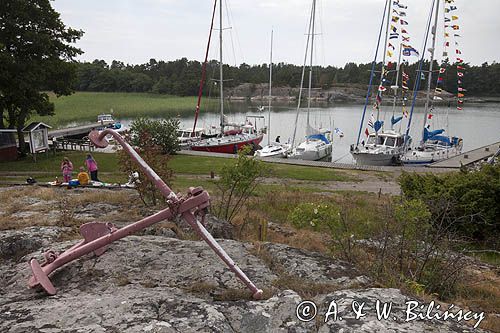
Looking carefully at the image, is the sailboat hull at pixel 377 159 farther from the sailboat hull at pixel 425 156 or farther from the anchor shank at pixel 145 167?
the anchor shank at pixel 145 167

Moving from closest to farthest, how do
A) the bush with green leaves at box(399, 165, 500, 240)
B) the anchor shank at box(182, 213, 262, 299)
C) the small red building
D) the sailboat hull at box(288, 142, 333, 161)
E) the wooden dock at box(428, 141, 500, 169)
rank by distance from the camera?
1. the anchor shank at box(182, 213, 262, 299)
2. the bush with green leaves at box(399, 165, 500, 240)
3. the small red building
4. the wooden dock at box(428, 141, 500, 169)
5. the sailboat hull at box(288, 142, 333, 161)

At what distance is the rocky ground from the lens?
353cm

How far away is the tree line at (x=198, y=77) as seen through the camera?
375 ft

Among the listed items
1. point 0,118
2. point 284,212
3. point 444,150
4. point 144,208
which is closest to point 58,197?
point 144,208

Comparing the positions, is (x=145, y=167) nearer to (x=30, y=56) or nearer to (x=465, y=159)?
(x=30, y=56)

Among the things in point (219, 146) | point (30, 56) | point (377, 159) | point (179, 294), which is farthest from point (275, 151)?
point (179, 294)

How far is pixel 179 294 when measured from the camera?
13.5 ft

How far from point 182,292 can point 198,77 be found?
130026 millimetres

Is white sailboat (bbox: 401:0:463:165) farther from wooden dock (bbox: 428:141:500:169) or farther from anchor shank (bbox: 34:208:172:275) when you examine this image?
anchor shank (bbox: 34:208:172:275)

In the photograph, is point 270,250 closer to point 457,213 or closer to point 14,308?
point 14,308

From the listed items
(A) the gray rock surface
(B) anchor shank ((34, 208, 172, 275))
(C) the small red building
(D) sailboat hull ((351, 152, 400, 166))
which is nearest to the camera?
(A) the gray rock surface

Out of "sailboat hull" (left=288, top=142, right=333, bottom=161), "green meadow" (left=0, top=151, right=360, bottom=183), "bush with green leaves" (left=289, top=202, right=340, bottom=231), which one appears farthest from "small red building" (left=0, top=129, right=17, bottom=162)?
"bush with green leaves" (left=289, top=202, right=340, bottom=231)

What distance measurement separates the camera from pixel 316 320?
146 inches

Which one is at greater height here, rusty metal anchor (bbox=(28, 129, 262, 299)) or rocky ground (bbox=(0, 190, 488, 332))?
rusty metal anchor (bbox=(28, 129, 262, 299))
